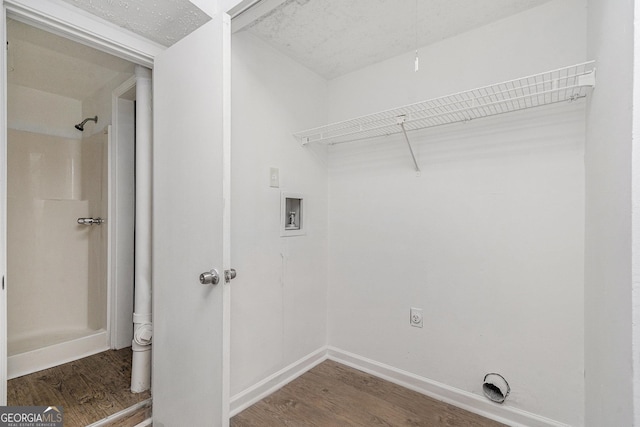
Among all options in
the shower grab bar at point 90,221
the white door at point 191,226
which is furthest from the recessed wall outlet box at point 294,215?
the shower grab bar at point 90,221

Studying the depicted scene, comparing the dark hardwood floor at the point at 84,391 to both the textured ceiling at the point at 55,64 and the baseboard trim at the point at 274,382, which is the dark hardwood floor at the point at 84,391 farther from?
the textured ceiling at the point at 55,64

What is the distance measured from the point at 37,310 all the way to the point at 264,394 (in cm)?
202

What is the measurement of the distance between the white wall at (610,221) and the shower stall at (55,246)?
10.3 feet

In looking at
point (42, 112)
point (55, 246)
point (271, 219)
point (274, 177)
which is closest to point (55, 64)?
point (42, 112)

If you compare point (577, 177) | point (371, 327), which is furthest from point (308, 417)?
point (577, 177)

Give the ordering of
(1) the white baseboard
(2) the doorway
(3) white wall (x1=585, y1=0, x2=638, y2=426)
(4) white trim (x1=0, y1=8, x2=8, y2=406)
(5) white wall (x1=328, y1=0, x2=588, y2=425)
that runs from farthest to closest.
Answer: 1. (2) the doorway
2. (1) the white baseboard
3. (5) white wall (x1=328, y1=0, x2=588, y2=425)
4. (4) white trim (x1=0, y1=8, x2=8, y2=406)
5. (3) white wall (x1=585, y1=0, x2=638, y2=426)

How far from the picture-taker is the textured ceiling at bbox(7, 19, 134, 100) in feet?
5.60

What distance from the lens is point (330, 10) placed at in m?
1.61

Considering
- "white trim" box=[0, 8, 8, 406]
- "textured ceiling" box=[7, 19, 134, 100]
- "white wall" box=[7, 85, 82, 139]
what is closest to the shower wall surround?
"white wall" box=[7, 85, 82, 139]

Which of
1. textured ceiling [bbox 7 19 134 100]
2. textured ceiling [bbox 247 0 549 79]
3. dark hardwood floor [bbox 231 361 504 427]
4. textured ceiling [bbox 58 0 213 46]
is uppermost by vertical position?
textured ceiling [bbox 247 0 549 79]

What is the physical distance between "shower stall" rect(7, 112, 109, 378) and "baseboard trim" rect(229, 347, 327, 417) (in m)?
1.49

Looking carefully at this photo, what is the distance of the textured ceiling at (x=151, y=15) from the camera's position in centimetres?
130

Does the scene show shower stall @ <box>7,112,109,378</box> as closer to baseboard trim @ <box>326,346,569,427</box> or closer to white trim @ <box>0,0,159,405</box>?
white trim @ <box>0,0,159,405</box>

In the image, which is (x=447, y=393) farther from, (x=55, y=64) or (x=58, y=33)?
(x=55, y=64)
